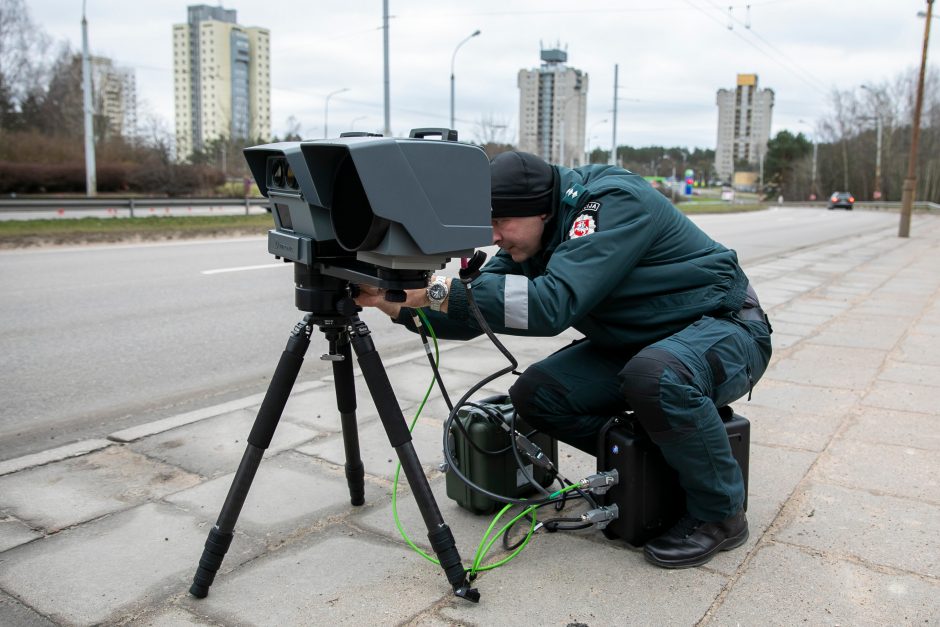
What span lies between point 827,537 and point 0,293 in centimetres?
853

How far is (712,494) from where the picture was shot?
8.76ft

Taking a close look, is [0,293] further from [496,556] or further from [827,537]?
[827,537]

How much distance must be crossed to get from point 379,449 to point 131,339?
3.65 meters

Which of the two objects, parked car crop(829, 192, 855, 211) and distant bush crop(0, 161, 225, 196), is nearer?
distant bush crop(0, 161, 225, 196)

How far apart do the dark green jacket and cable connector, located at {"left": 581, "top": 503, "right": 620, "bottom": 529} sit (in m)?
0.59

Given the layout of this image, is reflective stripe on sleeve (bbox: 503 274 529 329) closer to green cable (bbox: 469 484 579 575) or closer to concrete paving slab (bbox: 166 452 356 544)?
green cable (bbox: 469 484 579 575)

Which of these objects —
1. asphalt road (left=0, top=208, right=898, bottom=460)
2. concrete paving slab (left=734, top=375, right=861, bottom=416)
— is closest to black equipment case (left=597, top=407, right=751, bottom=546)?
concrete paving slab (left=734, top=375, right=861, bottom=416)

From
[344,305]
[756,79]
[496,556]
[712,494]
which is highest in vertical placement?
[756,79]

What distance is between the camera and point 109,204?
77.1 ft

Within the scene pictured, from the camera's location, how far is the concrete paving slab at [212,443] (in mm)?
3633

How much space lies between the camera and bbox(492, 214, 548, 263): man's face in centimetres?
271

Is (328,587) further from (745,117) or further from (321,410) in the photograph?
(745,117)

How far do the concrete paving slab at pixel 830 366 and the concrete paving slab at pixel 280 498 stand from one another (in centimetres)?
318

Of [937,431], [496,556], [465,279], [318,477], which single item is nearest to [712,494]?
[496,556]
